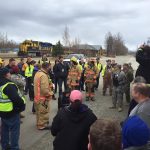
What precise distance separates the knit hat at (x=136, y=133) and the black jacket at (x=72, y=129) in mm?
1321

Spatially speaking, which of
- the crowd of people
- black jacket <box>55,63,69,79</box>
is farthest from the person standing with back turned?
black jacket <box>55,63,69,79</box>

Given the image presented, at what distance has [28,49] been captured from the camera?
2502 inches

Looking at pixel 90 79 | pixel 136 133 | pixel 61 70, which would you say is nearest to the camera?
pixel 136 133

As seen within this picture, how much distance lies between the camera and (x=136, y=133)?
11.9 feet

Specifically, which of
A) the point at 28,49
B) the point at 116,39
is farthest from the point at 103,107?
the point at 116,39

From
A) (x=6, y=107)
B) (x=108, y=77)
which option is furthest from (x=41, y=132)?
Result: (x=108, y=77)

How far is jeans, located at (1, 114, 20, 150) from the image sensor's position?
7332 mm

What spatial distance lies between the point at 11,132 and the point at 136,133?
4.29 metres

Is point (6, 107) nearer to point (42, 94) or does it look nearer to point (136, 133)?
point (42, 94)

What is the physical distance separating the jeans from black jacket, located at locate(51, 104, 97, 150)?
7.47ft

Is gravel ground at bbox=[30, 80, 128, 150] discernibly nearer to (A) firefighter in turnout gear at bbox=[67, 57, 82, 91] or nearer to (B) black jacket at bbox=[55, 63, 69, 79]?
(A) firefighter in turnout gear at bbox=[67, 57, 82, 91]

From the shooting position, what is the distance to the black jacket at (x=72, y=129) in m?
5.06

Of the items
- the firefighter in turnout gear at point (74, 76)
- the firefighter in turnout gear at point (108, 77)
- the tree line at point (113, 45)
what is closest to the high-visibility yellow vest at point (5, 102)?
the firefighter in turnout gear at point (74, 76)

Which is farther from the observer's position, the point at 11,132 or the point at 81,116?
the point at 11,132
